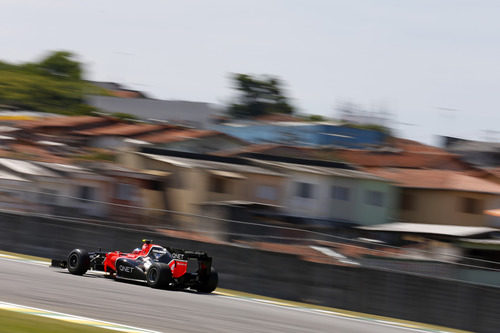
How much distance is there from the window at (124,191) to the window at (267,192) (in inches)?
304

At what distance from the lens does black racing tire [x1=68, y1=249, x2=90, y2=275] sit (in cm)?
1586

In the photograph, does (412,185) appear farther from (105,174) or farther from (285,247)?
(285,247)

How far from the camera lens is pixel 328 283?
685 inches

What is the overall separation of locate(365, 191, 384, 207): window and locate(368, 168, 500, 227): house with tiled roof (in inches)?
71.3

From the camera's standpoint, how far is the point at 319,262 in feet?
57.7

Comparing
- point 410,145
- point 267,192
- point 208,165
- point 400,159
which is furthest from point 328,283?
point 410,145

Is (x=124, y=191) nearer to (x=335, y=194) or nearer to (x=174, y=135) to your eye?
(x=335, y=194)

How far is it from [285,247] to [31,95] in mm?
66846

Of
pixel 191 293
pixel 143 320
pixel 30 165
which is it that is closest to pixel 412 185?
pixel 30 165

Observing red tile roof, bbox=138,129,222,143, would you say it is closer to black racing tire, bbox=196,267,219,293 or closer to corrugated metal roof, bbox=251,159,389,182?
corrugated metal roof, bbox=251,159,389,182

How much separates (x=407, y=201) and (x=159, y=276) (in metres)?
35.8

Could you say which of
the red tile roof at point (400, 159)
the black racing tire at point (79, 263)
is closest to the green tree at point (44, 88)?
the red tile roof at point (400, 159)

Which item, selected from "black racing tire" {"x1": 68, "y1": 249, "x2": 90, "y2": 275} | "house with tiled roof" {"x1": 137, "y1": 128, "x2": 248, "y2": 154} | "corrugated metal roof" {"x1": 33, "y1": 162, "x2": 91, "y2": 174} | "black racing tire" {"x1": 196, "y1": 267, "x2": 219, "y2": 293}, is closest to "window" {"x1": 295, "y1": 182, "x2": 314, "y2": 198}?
"house with tiled roof" {"x1": 137, "y1": 128, "x2": 248, "y2": 154}

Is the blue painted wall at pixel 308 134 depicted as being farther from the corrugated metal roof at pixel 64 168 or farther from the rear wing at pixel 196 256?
the rear wing at pixel 196 256
